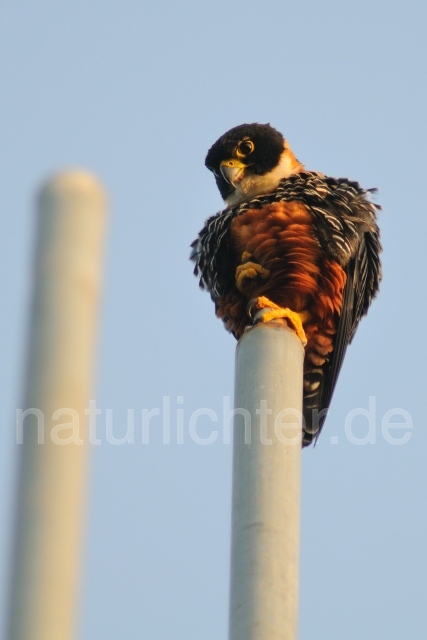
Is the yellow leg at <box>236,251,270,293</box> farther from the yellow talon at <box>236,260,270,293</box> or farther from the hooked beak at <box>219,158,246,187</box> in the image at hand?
the hooked beak at <box>219,158,246,187</box>

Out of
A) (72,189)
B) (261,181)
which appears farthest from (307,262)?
(72,189)

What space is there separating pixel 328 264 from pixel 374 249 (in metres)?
0.76

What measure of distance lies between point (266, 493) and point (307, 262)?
3.37m

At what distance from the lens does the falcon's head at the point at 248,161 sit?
867cm

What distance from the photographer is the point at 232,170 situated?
28.9 feet

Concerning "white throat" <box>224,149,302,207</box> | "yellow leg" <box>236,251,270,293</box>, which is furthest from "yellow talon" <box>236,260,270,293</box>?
"white throat" <box>224,149,302,207</box>

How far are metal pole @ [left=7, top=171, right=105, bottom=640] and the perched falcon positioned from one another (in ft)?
15.6

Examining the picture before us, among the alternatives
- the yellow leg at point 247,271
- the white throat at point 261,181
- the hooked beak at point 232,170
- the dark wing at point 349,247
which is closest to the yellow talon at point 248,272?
the yellow leg at point 247,271

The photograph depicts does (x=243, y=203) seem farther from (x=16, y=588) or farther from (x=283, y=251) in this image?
(x=16, y=588)

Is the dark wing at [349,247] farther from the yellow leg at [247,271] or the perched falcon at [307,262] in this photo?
the yellow leg at [247,271]

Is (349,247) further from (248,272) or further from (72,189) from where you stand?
(72,189)

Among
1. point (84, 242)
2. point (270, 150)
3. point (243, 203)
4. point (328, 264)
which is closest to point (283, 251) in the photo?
point (328, 264)

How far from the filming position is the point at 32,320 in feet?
6.23

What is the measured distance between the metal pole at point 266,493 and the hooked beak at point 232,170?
13.5ft
